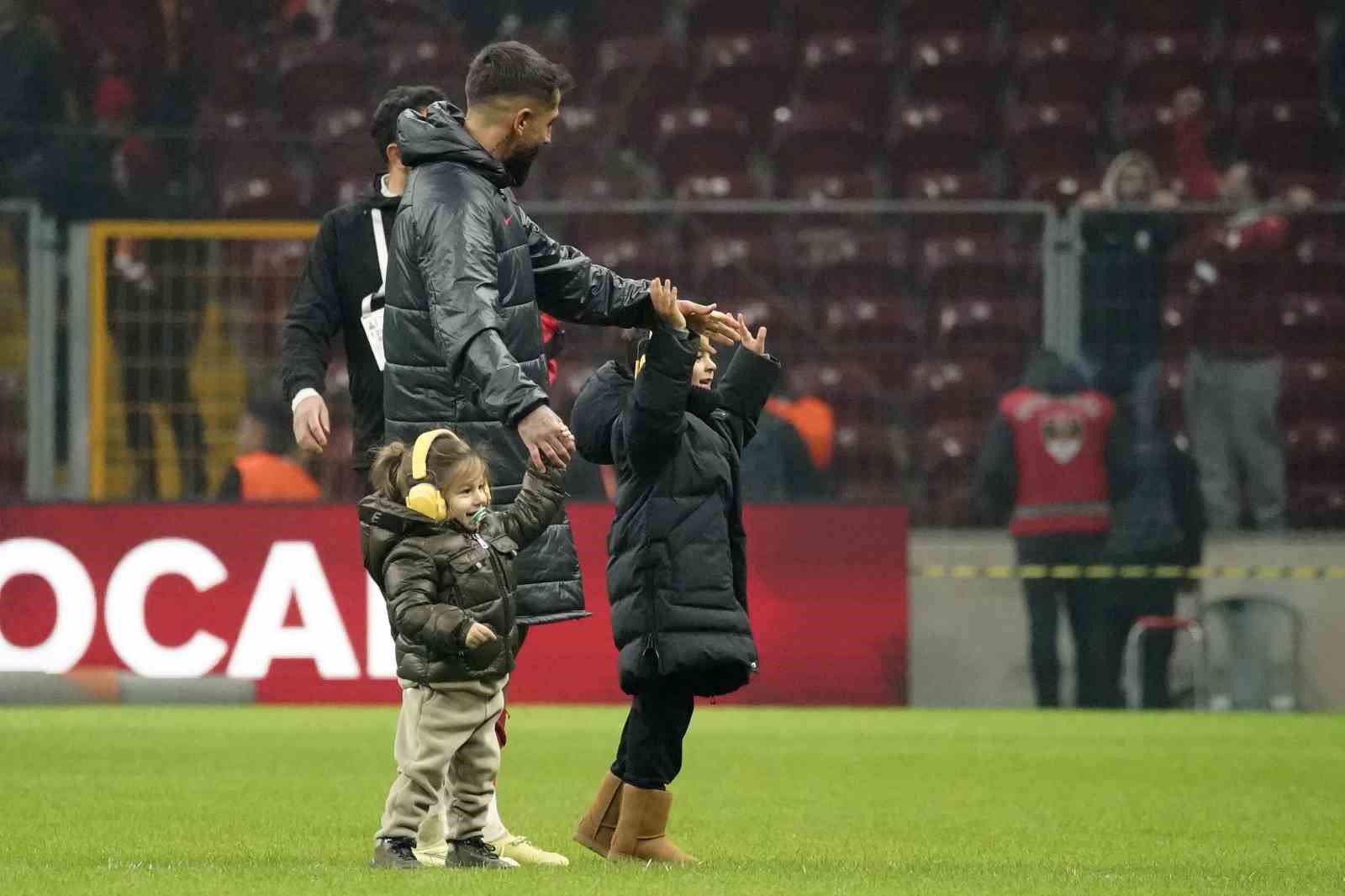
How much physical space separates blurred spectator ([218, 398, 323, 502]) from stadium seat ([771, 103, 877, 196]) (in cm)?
530

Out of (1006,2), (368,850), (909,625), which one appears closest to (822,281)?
(909,625)

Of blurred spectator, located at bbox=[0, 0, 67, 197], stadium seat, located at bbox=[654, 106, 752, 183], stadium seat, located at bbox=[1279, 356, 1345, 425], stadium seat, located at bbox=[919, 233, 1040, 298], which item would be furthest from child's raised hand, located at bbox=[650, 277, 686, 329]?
stadium seat, located at bbox=[654, 106, 752, 183]

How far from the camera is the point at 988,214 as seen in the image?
43.9ft

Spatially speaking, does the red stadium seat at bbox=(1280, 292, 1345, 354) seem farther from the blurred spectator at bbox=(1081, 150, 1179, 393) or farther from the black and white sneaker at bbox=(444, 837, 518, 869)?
the black and white sneaker at bbox=(444, 837, 518, 869)

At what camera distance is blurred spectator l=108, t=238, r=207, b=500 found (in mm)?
13125

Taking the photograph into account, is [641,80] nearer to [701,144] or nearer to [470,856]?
[701,144]

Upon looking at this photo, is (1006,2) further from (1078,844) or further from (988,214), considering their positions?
(1078,844)

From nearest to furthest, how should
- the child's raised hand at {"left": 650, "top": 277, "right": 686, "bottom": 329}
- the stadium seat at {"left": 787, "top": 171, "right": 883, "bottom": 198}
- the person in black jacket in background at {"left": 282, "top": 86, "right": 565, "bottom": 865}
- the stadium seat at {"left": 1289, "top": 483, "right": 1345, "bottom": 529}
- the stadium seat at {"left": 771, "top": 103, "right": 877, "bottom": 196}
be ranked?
the child's raised hand at {"left": 650, "top": 277, "right": 686, "bottom": 329}
the person in black jacket in background at {"left": 282, "top": 86, "right": 565, "bottom": 865}
the stadium seat at {"left": 1289, "top": 483, "right": 1345, "bottom": 529}
the stadium seat at {"left": 787, "top": 171, "right": 883, "bottom": 198}
the stadium seat at {"left": 771, "top": 103, "right": 877, "bottom": 196}

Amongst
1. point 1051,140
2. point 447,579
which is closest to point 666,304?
point 447,579

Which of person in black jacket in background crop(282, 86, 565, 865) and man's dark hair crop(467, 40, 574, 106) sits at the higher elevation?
man's dark hair crop(467, 40, 574, 106)

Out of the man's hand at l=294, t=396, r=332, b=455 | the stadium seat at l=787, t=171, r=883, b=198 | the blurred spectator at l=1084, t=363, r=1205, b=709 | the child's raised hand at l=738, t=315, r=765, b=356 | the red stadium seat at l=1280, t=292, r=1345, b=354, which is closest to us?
the child's raised hand at l=738, t=315, r=765, b=356

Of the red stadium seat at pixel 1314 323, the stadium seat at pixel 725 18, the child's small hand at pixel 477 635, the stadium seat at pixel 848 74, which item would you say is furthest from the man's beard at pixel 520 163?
the stadium seat at pixel 725 18

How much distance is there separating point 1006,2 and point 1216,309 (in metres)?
5.73

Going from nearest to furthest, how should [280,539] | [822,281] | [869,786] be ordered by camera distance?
1. [869,786]
2. [280,539]
3. [822,281]
